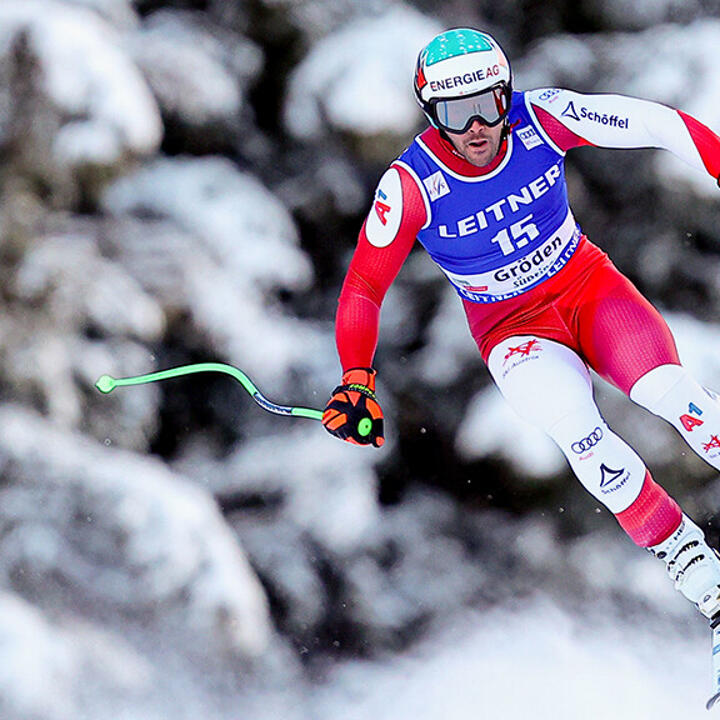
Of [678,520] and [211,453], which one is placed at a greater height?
[678,520]

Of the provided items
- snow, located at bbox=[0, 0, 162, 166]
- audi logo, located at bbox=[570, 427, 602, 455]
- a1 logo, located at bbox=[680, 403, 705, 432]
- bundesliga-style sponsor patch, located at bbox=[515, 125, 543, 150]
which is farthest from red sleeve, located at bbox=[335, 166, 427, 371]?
snow, located at bbox=[0, 0, 162, 166]

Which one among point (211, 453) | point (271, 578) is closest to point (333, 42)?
point (211, 453)

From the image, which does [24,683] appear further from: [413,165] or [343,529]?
[413,165]

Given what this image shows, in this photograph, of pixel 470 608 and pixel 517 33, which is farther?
pixel 470 608

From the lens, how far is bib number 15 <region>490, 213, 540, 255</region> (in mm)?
3133

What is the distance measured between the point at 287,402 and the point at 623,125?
2806 millimetres

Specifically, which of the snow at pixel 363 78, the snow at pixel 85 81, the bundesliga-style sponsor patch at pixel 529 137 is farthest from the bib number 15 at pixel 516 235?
the snow at pixel 85 81

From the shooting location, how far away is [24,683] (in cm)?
466

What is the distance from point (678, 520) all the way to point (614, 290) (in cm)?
64

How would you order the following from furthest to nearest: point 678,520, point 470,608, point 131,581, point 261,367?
point 470,608, point 261,367, point 131,581, point 678,520

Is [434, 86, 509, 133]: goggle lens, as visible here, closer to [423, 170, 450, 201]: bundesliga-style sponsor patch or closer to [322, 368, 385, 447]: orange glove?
[423, 170, 450, 201]: bundesliga-style sponsor patch

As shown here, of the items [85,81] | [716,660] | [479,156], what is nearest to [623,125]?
[479,156]

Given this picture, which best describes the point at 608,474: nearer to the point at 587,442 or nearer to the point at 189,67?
the point at 587,442

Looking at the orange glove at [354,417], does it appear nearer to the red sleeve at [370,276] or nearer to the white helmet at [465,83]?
the red sleeve at [370,276]
